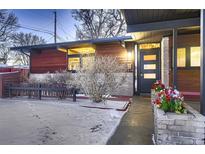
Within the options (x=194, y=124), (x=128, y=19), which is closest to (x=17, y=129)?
(x=194, y=124)

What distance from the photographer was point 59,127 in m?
3.54

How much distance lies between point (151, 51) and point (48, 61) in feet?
19.9

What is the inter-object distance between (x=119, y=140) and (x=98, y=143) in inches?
14.4

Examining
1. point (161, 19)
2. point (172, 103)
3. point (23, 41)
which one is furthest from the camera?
point (23, 41)

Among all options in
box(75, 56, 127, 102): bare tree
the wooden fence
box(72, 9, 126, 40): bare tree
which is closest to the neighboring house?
box(75, 56, 127, 102): bare tree

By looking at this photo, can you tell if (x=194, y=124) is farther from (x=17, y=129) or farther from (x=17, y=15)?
(x=17, y=15)

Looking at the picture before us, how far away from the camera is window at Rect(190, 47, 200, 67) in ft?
20.2

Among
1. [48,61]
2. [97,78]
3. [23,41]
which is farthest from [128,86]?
[23,41]

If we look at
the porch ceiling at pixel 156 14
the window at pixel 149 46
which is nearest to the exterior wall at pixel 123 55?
the window at pixel 149 46

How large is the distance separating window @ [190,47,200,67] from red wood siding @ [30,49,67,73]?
21.4 ft

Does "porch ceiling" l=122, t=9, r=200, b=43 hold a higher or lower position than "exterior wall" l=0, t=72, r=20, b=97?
higher

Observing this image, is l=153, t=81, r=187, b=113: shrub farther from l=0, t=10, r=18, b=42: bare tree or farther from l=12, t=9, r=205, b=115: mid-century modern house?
l=0, t=10, r=18, b=42: bare tree

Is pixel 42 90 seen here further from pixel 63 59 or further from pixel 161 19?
pixel 161 19
